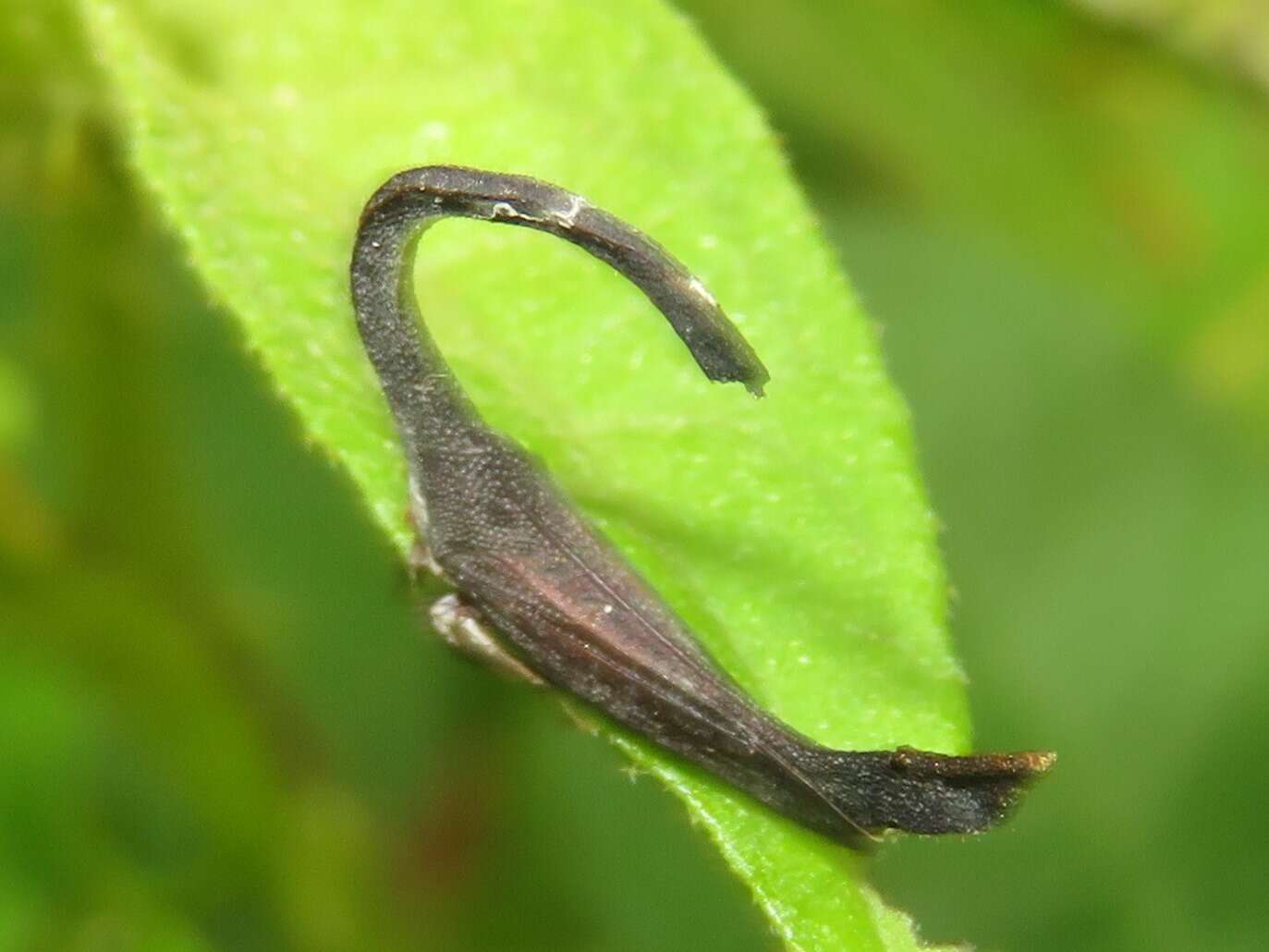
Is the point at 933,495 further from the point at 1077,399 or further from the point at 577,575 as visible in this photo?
the point at 577,575

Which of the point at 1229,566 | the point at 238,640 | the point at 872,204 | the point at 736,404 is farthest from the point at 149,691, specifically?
the point at 1229,566

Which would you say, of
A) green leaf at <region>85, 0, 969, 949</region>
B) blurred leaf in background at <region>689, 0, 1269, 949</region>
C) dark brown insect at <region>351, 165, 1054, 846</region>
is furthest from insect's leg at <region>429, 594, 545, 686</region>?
blurred leaf in background at <region>689, 0, 1269, 949</region>

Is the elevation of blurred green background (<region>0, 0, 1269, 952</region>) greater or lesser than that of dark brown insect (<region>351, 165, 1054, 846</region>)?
lesser

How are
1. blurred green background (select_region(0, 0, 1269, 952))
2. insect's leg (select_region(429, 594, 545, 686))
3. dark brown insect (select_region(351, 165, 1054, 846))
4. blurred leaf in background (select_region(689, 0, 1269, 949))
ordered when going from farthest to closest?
1. blurred leaf in background (select_region(689, 0, 1269, 949))
2. blurred green background (select_region(0, 0, 1269, 952))
3. insect's leg (select_region(429, 594, 545, 686))
4. dark brown insect (select_region(351, 165, 1054, 846))

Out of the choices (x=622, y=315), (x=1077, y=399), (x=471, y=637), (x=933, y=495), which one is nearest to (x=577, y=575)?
(x=471, y=637)

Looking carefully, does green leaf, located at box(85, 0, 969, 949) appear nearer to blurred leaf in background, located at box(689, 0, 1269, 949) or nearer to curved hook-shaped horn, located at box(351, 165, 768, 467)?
curved hook-shaped horn, located at box(351, 165, 768, 467)

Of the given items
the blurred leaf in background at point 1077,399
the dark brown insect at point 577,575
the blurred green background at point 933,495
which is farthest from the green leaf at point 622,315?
the blurred leaf in background at point 1077,399
